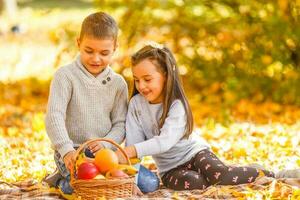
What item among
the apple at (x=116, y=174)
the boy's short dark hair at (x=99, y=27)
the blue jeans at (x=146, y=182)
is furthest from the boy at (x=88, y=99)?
the apple at (x=116, y=174)

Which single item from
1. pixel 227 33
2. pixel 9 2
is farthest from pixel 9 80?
pixel 9 2

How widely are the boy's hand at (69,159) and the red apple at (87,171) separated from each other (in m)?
0.12

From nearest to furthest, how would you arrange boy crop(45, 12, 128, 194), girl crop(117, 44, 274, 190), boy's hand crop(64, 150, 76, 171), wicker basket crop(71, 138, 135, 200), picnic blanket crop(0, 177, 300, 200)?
wicker basket crop(71, 138, 135, 200) → boy's hand crop(64, 150, 76, 171) → picnic blanket crop(0, 177, 300, 200) → boy crop(45, 12, 128, 194) → girl crop(117, 44, 274, 190)

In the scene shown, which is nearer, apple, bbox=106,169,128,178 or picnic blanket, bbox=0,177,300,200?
apple, bbox=106,169,128,178

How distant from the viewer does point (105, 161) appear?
4.69 metres

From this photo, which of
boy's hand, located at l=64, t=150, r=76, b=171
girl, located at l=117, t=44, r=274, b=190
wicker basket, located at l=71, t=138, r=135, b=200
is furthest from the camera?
girl, located at l=117, t=44, r=274, b=190

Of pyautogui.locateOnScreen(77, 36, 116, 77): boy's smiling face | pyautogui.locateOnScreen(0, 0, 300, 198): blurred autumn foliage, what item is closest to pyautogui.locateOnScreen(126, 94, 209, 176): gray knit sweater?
pyautogui.locateOnScreen(77, 36, 116, 77): boy's smiling face

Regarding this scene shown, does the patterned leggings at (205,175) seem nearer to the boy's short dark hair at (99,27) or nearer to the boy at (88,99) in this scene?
the boy at (88,99)

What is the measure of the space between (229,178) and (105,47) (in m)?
1.15

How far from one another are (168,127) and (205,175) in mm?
429

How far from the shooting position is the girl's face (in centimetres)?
516

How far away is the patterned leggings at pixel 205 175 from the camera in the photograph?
521cm

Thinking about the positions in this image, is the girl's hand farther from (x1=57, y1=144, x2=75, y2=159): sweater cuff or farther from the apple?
the apple

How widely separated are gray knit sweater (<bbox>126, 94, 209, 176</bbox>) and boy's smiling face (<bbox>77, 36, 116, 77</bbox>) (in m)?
0.35
